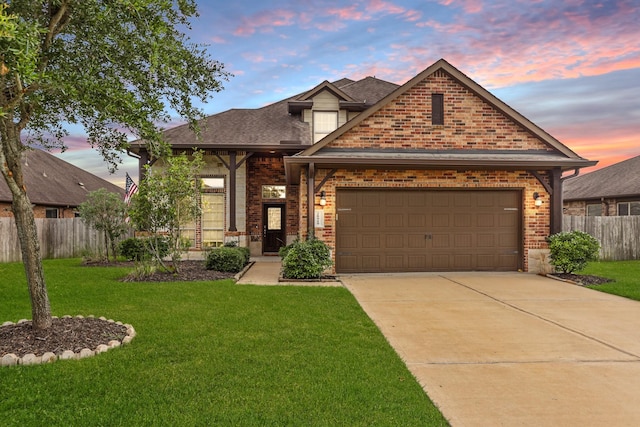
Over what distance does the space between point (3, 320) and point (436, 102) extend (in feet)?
37.5

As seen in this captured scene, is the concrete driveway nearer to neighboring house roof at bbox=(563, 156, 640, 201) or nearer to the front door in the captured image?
the front door

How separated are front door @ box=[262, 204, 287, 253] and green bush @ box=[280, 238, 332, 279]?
7134 mm

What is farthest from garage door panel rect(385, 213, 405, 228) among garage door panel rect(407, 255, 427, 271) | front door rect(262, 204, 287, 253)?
front door rect(262, 204, 287, 253)

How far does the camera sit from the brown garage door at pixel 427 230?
11.7m

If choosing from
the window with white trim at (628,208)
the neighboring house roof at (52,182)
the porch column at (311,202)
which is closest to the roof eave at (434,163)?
the porch column at (311,202)

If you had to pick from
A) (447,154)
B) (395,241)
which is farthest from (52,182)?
(447,154)

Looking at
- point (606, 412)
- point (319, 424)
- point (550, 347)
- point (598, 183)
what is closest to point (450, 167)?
point (550, 347)

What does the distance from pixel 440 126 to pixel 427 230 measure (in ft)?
10.4

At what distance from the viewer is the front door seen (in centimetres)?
1788

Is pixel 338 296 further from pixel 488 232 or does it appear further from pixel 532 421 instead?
pixel 488 232

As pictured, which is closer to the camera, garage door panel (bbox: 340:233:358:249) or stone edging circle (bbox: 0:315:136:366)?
stone edging circle (bbox: 0:315:136:366)

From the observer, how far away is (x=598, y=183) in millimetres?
24000

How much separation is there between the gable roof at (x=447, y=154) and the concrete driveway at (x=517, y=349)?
3484 mm

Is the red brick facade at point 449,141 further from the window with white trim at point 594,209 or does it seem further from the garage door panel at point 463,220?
the window with white trim at point 594,209
